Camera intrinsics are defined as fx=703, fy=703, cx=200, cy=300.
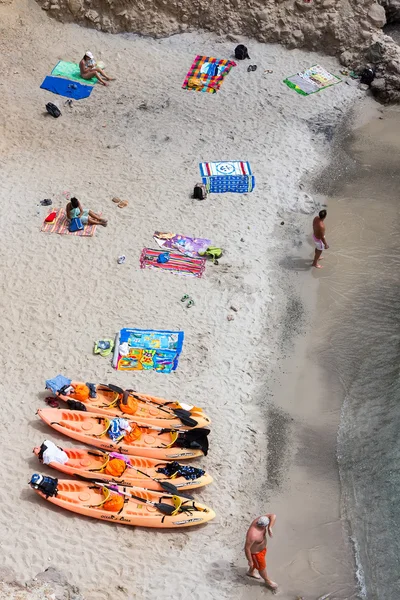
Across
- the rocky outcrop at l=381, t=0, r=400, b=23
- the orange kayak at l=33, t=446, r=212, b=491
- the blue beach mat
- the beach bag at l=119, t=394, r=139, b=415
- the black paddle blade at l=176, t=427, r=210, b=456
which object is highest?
the rocky outcrop at l=381, t=0, r=400, b=23

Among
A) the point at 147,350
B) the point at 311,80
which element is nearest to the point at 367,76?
the point at 311,80

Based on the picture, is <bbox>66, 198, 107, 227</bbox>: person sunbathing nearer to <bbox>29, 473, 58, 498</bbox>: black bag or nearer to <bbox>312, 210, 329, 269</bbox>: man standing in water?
<bbox>312, 210, 329, 269</bbox>: man standing in water

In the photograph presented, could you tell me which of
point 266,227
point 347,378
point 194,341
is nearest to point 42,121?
point 266,227

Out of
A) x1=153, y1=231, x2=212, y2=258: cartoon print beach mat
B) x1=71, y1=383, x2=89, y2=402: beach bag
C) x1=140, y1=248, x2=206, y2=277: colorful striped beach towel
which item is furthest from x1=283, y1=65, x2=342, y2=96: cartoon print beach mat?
x1=71, y1=383, x2=89, y2=402: beach bag

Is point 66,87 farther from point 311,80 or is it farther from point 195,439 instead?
point 195,439

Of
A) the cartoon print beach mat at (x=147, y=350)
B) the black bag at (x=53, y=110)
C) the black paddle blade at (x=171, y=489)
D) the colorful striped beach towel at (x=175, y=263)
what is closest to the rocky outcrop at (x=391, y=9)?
the black bag at (x=53, y=110)

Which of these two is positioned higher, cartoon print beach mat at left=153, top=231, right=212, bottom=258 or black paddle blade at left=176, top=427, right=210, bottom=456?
cartoon print beach mat at left=153, top=231, right=212, bottom=258

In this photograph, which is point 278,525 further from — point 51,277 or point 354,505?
point 51,277
